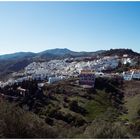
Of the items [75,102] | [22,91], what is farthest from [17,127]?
[22,91]

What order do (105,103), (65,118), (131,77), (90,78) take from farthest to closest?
(131,77)
(90,78)
(105,103)
(65,118)

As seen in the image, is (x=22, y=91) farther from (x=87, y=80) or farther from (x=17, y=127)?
(x=17, y=127)

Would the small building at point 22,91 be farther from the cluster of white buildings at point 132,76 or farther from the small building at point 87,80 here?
the cluster of white buildings at point 132,76

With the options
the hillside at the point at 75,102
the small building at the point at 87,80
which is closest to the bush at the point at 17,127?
the hillside at the point at 75,102

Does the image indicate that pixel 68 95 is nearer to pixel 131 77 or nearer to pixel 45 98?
pixel 45 98

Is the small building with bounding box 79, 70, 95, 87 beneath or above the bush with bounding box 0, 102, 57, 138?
beneath

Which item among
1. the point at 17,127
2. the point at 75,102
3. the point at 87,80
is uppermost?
the point at 17,127

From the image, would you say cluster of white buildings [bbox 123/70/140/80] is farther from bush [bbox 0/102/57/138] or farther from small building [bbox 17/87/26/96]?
bush [bbox 0/102/57/138]

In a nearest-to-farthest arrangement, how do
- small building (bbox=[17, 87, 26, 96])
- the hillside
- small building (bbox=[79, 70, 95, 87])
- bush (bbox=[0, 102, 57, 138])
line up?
bush (bbox=[0, 102, 57, 138]) < the hillside < small building (bbox=[17, 87, 26, 96]) < small building (bbox=[79, 70, 95, 87])

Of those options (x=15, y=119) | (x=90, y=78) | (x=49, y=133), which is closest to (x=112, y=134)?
(x=49, y=133)

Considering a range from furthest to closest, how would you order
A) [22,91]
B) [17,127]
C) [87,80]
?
[87,80]
[22,91]
[17,127]

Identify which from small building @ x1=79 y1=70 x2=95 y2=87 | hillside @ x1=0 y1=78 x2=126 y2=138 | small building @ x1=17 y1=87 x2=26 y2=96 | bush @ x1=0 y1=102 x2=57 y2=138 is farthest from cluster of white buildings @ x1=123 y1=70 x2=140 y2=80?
bush @ x1=0 y1=102 x2=57 y2=138
